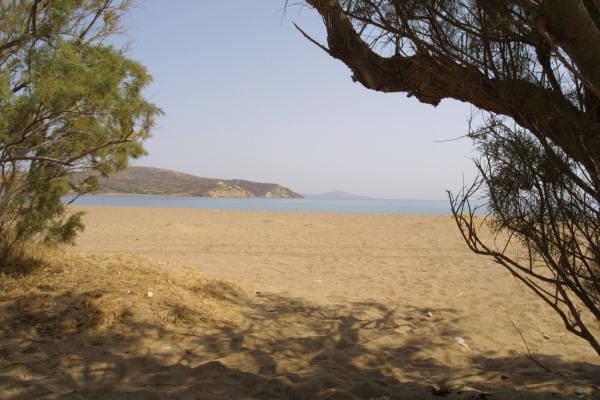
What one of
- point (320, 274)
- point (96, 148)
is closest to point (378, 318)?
point (320, 274)

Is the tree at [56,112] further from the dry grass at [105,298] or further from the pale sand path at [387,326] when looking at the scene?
the pale sand path at [387,326]

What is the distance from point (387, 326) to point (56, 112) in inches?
179

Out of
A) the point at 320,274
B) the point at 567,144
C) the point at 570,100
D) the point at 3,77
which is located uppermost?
the point at 3,77

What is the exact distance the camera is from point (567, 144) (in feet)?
8.13

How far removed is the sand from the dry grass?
23cm

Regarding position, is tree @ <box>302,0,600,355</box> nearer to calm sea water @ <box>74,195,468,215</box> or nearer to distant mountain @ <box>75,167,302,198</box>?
calm sea water @ <box>74,195,468,215</box>

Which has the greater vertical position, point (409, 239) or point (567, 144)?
point (567, 144)

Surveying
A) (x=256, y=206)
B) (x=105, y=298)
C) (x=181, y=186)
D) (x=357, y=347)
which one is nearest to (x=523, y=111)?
(x=357, y=347)

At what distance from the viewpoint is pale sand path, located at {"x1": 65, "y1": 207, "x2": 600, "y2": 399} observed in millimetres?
3289

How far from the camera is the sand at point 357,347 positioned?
3.04 meters

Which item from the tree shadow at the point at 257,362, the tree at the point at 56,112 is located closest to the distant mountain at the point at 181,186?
the tree at the point at 56,112

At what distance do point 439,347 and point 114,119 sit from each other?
15.1ft

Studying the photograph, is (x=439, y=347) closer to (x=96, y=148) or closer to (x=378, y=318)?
(x=378, y=318)

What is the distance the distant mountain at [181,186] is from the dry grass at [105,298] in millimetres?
76307
